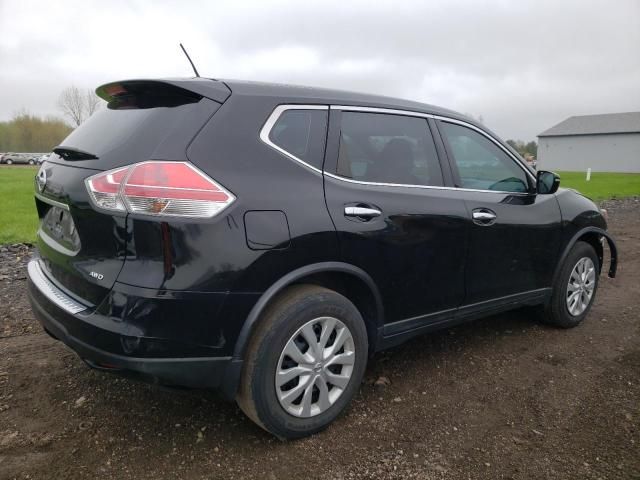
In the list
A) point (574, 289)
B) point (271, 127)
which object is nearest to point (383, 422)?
point (271, 127)

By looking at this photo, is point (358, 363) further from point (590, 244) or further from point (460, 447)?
point (590, 244)

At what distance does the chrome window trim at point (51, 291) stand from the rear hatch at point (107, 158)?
3cm

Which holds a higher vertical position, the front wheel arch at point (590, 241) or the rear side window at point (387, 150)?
the rear side window at point (387, 150)

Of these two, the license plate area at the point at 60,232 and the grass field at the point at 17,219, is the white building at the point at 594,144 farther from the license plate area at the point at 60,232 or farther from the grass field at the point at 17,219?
the license plate area at the point at 60,232

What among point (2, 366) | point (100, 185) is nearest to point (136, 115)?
point (100, 185)

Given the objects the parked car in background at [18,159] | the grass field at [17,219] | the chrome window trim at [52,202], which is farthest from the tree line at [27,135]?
the chrome window trim at [52,202]

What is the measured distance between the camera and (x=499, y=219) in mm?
3502

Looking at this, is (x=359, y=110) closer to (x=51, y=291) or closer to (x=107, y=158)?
(x=107, y=158)

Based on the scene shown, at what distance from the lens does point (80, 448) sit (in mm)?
2514

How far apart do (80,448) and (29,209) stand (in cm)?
1047

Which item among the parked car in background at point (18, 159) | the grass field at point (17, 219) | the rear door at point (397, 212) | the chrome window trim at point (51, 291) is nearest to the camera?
the chrome window trim at point (51, 291)

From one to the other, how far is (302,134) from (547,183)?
7.55 ft

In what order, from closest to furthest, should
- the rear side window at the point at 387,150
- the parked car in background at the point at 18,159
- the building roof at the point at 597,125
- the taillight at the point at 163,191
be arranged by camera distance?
1. the taillight at the point at 163,191
2. the rear side window at the point at 387,150
3. the parked car in background at the point at 18,159
4. the building roof at the point at 597,125

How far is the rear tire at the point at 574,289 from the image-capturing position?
422 cm
